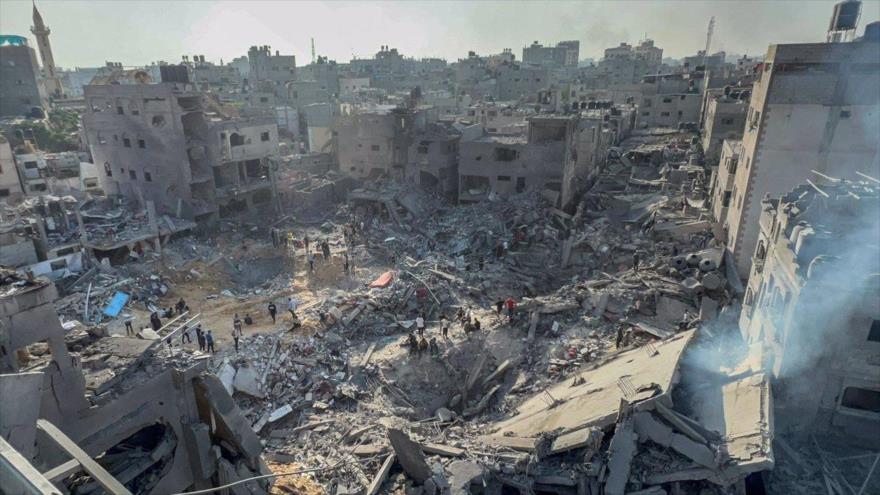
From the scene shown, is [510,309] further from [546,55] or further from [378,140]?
[546,55]

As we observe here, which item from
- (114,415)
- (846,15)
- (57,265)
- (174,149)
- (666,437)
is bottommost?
(57,265)

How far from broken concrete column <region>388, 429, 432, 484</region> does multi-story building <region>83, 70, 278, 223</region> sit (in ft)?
84.9

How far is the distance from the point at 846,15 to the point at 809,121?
768 cm

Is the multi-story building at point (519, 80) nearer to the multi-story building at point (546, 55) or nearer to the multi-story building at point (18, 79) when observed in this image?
the multi-story building at point (546, 55)

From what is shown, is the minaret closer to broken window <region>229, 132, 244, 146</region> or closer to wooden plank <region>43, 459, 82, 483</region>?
broken window <region>229, 132, 244, 146</region>

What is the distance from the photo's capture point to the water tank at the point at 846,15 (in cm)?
2369

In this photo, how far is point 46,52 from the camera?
72.4 metres

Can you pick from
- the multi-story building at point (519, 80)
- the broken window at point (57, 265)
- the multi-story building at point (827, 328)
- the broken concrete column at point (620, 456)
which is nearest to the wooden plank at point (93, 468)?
the broken concrete column at point (620, 456)

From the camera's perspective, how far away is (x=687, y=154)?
43.4 metres

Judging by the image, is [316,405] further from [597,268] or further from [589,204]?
[589,204]

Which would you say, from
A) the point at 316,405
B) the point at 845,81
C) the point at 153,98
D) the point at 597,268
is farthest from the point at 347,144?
the point at 845,81

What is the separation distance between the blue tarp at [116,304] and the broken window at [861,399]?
25771 millimetres

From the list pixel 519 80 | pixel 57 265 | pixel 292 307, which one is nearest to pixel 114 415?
pixel 292 307

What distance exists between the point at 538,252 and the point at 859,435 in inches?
660
